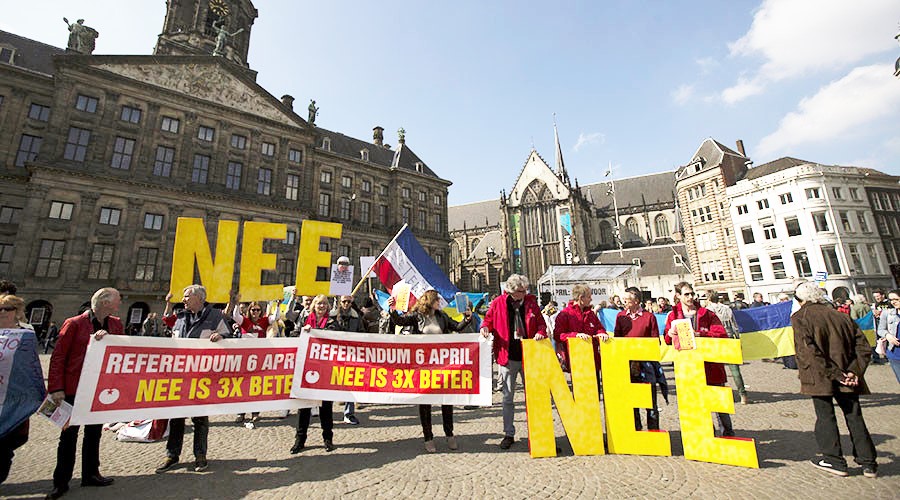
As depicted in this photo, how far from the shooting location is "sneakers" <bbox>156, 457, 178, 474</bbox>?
4707 mm

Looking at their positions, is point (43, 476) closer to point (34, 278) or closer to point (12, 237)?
point (34, 278)

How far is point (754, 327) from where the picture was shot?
9539 millimetres

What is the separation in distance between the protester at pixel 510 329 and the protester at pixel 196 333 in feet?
12.7

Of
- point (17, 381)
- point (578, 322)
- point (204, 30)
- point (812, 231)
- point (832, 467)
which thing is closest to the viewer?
point (17, 381)

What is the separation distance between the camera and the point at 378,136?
156 feet

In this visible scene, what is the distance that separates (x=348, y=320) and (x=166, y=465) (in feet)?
9.74

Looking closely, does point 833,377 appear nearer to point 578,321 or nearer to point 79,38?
point 578,321

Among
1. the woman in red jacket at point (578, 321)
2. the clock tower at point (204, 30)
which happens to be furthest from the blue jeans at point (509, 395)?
the clock tower at point (204, 30)

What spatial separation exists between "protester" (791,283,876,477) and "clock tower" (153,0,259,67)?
38119mm

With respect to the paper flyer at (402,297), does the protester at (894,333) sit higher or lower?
lower

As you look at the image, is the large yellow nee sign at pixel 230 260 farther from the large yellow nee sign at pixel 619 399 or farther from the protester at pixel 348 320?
the large yellow nee sign at pixel 619 399

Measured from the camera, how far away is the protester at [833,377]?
415cm

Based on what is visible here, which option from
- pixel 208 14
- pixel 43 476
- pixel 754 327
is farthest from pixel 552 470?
pixel 208 14

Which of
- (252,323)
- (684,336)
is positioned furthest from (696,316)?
(252,323)
